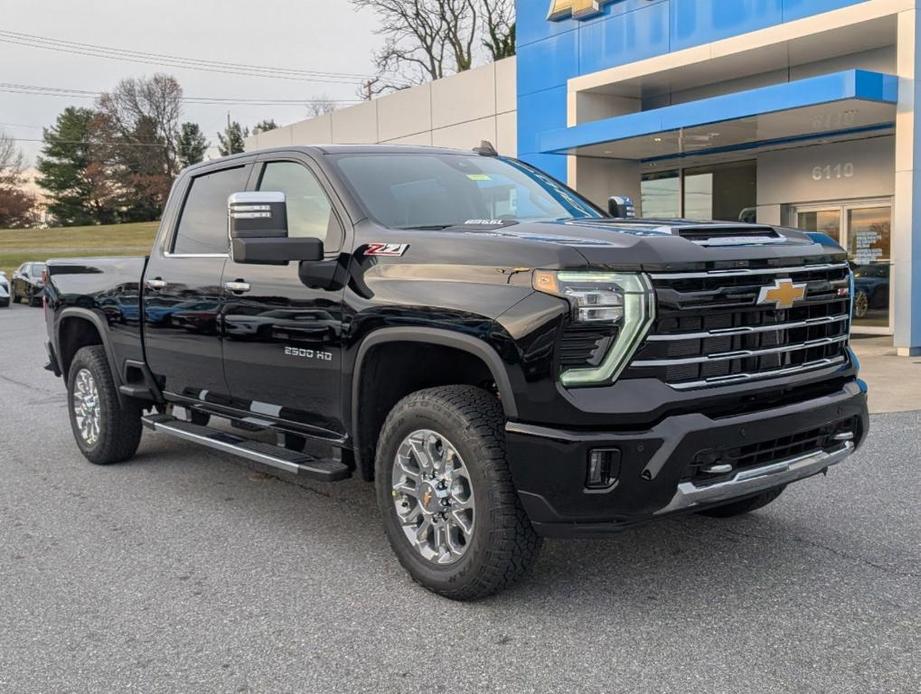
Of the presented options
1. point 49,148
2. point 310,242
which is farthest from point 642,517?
point 49,148

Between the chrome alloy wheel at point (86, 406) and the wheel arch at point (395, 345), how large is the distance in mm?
3011

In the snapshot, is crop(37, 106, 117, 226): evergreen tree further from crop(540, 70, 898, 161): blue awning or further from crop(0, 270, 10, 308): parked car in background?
crop(540, 70, 898, 161): blue awning

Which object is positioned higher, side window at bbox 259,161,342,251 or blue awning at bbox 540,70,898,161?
blue awning at bbox 540,70,898,161

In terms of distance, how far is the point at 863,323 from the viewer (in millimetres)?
14719

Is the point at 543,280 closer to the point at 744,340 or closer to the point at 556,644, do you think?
the point at 744,340

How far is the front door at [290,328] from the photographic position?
14.4 ft

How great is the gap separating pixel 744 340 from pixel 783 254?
42 centimetres

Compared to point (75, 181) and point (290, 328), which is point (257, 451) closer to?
point (290, 328)

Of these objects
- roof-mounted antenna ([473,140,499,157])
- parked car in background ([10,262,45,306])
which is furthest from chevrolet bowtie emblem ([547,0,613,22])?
parked car in background ([10,262,45,306])

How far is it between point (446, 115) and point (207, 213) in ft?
57.6

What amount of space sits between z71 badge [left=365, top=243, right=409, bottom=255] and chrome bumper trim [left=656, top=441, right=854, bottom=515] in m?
1.58

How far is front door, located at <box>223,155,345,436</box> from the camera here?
14.4 ft

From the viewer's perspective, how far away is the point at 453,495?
12.6ft

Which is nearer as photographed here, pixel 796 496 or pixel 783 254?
pixel 783 254
